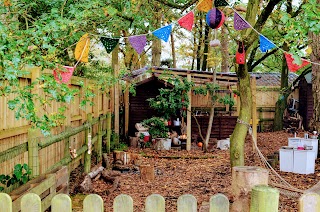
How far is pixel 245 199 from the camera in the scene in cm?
328

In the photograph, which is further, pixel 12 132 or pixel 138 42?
pixel 138 42

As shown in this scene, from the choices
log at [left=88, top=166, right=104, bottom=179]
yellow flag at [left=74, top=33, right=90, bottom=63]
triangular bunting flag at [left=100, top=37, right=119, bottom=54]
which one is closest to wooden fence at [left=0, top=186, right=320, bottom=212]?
yellow flag at [left=74, top=33, right=90, bottom=63]

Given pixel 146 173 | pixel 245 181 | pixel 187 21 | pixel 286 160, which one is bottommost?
pixel 146 173

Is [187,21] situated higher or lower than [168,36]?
higher

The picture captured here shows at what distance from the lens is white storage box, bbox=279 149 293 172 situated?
8352mm

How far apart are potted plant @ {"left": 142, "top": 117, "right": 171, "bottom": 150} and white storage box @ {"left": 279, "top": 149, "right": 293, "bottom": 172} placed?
16.8 feet

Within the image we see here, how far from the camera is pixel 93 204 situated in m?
2.23

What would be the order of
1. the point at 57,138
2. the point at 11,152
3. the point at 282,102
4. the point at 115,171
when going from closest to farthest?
the point at 11,152 < the point at 57,138 < the point at 115,171 < the point at 282,102

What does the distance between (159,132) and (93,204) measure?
1094 cm

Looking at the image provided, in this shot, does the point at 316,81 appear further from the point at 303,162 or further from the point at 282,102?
the point at 282,102

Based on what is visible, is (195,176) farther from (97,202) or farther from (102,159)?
(97,202)

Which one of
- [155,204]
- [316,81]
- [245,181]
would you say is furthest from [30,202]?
[316,81]

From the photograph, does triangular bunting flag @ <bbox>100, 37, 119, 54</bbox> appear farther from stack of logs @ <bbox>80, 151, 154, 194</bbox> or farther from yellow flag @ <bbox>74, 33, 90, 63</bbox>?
stack of logs @ <bbox>80, 151, 154, 194</bbox>

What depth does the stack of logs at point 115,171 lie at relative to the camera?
22.5 feet
